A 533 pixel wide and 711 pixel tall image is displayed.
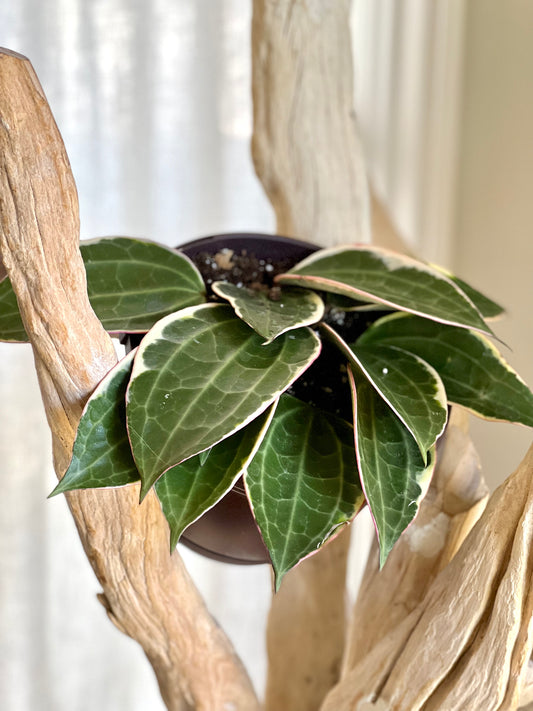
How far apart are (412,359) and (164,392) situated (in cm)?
22

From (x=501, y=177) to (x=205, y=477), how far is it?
1.11 meters

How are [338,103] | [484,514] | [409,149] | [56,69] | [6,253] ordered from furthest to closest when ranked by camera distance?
1. [409,149]
2. [56,69]
3. [338,103]
4. [484,514]
5. [6,253]

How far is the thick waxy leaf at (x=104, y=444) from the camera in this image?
0.44 meters

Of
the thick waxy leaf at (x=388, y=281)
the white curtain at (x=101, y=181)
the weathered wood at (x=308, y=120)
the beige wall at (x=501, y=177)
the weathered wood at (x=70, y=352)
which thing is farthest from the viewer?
the beige wall at (x=501, y=177)

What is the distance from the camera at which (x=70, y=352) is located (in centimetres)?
46

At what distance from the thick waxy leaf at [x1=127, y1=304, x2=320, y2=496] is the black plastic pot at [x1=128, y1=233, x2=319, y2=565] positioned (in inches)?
3.6

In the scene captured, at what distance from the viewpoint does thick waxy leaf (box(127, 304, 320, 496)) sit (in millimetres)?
424

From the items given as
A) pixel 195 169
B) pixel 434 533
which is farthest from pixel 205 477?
pixel 195 169

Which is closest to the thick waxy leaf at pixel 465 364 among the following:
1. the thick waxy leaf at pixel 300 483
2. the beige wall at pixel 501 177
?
the thick waxy leaf at pixel 300 483

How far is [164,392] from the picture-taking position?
46 centimetres

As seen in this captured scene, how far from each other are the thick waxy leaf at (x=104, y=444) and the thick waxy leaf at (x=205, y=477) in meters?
0.03

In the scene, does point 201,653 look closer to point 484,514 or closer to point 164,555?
point 164,555

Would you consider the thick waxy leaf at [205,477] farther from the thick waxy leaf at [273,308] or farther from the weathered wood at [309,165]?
the weathered wood at [309,165]

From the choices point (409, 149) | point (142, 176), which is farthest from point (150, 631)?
point (409, 149)
